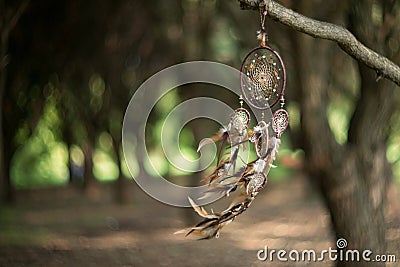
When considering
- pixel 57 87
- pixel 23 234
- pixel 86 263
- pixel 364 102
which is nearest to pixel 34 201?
pixel 57 87

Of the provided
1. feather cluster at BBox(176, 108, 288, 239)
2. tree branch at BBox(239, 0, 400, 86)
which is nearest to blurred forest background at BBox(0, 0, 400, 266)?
tree branch at BBox(239, 0, 400, 86)

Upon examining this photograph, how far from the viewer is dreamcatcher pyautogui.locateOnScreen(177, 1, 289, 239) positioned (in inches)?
145

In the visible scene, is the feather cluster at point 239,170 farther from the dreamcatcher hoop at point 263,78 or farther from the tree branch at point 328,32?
the tree branch at point 328,32

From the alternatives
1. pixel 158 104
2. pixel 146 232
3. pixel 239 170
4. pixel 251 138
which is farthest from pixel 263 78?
pixel 158 104

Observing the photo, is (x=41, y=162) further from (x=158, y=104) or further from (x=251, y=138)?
(x=251, y=138)

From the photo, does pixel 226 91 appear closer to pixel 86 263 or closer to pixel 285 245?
pixel 285 245

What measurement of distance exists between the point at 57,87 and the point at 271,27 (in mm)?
5690

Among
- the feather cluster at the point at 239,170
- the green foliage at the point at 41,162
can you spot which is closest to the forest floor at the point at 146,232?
the green foliage at the point at 41,162

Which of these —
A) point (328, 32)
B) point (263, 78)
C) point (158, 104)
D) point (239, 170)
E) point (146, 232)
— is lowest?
point (239, 170)

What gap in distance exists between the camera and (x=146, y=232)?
11.4 meters

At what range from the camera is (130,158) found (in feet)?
57.4

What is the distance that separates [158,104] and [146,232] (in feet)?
21.0

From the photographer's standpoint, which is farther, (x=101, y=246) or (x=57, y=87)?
(x=57, y=87)

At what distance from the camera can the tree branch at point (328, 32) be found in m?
3.71
